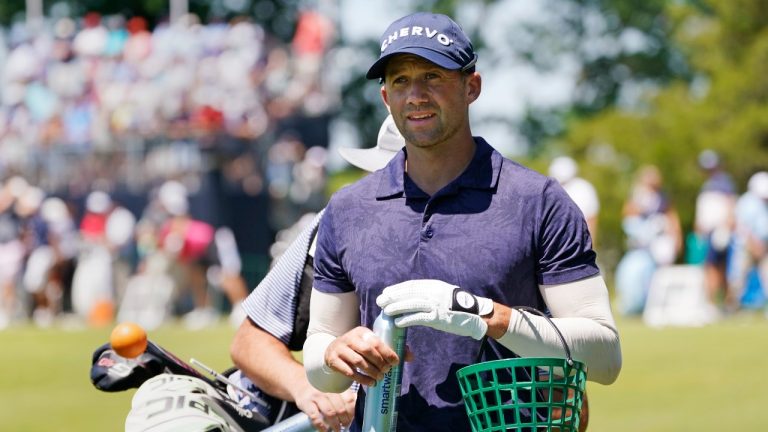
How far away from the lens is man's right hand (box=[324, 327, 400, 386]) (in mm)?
3344

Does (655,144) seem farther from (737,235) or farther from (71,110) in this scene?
(737,235)

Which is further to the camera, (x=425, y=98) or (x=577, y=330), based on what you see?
(x=425, y=98)

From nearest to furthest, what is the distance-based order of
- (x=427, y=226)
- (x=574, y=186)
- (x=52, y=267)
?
(x=427, y=226)
(x=574, y=186)
(x=52, y=267)

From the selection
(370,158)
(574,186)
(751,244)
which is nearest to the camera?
(370,158)

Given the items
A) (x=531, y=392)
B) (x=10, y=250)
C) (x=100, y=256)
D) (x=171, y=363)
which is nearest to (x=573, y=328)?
(x=531, y=392)

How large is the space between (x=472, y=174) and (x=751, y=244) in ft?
46.3

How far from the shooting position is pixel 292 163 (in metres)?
23.2

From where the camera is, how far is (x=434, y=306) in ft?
10.8

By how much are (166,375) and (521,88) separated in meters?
52.1

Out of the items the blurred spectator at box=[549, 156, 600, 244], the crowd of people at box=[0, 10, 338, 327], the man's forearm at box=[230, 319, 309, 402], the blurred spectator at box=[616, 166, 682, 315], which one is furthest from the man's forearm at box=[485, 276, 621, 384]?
the crowd of people at box=[0, 10, 338, 327]

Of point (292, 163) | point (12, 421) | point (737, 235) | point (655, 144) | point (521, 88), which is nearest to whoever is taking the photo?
point (12, 421)

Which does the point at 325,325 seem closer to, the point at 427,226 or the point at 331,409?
the point at 331,409

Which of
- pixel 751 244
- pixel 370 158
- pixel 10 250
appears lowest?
pixel 370 158

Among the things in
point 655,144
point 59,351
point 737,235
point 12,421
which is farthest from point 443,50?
point 655,144
